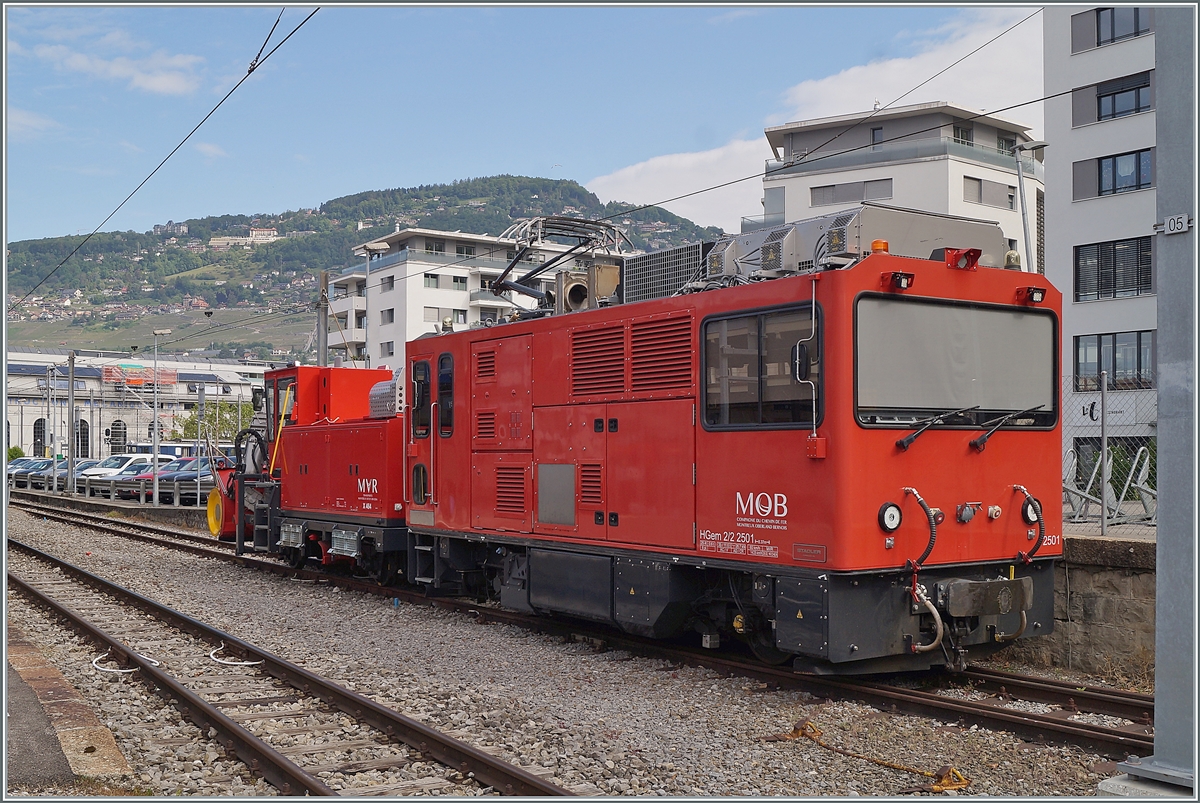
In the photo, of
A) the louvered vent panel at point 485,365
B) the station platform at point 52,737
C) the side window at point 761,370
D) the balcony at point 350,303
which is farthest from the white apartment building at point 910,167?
the station platform at point 52,737

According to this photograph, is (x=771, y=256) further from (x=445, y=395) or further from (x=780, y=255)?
(x=445, y=395)

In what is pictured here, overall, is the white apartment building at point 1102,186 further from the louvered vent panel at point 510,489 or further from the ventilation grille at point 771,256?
the ventilation grille at point 771,256

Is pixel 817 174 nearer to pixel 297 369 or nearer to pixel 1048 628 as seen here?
pixel 297 369

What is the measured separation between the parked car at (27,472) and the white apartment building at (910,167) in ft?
133

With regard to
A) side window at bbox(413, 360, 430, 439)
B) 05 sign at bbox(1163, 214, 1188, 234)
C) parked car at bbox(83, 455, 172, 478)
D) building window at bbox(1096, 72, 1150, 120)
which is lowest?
parked car at bbox(83, 455, 172, 478)

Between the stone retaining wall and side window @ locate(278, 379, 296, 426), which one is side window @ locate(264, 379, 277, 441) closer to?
side window @ locate(278, 379, 296, 426)

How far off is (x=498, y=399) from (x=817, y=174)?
45620 mm

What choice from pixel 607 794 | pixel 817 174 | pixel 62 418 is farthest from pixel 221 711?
pixel 62 418

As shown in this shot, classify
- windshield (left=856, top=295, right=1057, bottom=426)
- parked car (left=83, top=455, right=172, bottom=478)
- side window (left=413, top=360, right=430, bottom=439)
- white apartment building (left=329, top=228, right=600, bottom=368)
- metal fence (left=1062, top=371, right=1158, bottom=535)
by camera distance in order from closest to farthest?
windshield (left=856, top=295, right=1057, bottom=426)
metal fence (left=1062, top=371, right=1158, bottom=535)
side window (left=413, top=360, right=430, bottom=439)
parked car (left=83, top=455, right=172, bottom=478)
white apartment building (left=329, top=228, right=600, bottom=368)

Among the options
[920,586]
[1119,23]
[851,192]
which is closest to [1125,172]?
[1119,23]

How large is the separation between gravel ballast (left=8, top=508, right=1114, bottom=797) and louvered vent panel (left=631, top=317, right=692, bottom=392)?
2.53 metres

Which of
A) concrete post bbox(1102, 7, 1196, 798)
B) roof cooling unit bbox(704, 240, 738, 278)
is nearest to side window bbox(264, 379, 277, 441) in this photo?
roof cooling unit bbox(704, 240, 738, 278)

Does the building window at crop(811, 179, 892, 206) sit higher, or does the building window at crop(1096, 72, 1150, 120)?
the building window at crop(811, 179, 892, 206)

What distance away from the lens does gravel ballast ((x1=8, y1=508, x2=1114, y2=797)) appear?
246 inches
